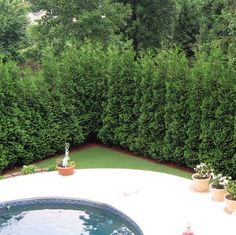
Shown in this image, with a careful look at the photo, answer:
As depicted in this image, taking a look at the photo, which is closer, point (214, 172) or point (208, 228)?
point (208, 228)

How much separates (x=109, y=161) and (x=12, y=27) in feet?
37.6

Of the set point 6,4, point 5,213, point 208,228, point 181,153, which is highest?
point 6,4

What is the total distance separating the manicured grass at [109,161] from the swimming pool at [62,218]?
2665 mm

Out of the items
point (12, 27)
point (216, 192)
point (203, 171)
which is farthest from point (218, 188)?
point (12, 27)

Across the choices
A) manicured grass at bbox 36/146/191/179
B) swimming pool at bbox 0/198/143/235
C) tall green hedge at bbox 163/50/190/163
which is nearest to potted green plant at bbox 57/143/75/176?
manicured grass at bbox 36/146/191/179

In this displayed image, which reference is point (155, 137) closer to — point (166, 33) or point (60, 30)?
point (60, 30)

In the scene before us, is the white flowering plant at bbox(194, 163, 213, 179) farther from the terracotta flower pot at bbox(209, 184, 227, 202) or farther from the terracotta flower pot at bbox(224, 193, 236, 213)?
the terracotta flower pot at bbox(224, 193, 236, 213)

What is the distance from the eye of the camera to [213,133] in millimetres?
13523

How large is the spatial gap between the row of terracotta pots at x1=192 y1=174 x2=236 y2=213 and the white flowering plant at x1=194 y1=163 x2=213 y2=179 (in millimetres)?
109

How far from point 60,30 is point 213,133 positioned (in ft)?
38.3

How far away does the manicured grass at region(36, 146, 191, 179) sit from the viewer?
1511 centimetres

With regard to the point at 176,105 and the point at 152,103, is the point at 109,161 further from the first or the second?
the point at 176,105

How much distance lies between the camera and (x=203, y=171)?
512 inches

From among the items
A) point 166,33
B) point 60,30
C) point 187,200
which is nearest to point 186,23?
point 166,33
